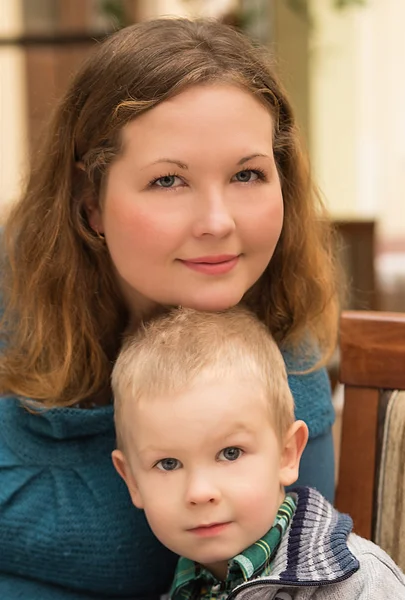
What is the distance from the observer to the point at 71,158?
58.6 inches

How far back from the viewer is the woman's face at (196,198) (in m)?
1.29

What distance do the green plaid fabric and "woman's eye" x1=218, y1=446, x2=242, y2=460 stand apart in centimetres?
12

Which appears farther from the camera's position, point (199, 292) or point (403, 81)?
point (403, 81)

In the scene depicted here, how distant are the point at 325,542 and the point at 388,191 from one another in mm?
4090

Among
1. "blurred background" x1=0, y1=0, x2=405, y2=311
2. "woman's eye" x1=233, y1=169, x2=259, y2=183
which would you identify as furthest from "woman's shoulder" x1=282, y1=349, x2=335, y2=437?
"blurred background" x1=0, y1=0, x2=405, y2=311

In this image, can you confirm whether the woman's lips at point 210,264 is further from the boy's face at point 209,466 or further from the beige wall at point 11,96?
the beige wall at point 11,96

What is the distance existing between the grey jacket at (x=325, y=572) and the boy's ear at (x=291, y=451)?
0.21 feet

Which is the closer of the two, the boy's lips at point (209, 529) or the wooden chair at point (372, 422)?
the boy's lips at point (209, 529)

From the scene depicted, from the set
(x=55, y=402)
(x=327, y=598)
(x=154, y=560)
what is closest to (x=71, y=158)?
(x=55, y=402)

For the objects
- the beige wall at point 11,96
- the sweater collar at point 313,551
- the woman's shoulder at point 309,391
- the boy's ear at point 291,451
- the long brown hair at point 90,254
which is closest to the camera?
the sweater collar at point 313,551

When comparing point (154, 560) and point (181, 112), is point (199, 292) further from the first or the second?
point (154, 560)

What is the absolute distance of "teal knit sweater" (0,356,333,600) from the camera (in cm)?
145

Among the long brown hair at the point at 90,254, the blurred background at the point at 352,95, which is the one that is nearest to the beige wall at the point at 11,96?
the blurred background at the point at 352,95

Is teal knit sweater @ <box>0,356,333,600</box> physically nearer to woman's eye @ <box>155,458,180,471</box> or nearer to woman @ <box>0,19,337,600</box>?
woman @ <box>0,19,337,600</box>
